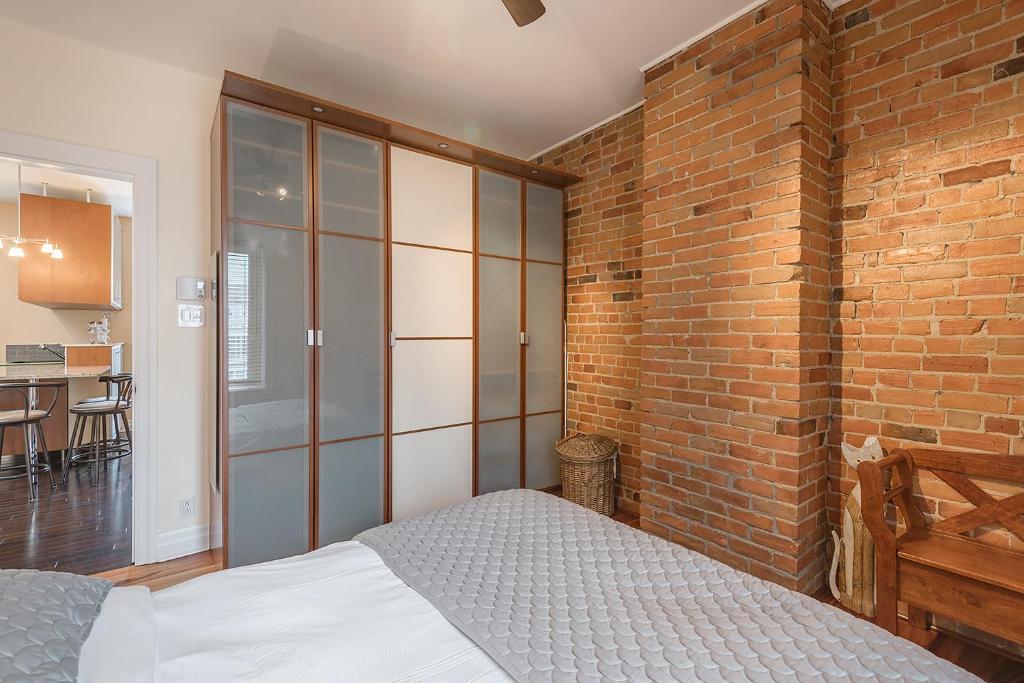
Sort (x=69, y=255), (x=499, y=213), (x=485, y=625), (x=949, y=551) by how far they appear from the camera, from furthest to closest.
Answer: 1. (x=69, y=255)
2. (x=499, y=213)
3. (x=949, y=551)
4. (x=485, y=625)

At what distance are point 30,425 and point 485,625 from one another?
197 inches

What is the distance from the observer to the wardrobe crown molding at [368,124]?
89.9 inches

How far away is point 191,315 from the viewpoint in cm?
269

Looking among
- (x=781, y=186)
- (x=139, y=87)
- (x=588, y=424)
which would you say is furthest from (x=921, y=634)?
(x=139, y=87)

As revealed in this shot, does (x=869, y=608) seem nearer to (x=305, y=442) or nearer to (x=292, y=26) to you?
(x=305, y=442)

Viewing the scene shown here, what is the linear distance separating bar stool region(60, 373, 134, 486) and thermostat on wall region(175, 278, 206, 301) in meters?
2.01

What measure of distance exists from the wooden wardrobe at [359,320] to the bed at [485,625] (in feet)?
4.14

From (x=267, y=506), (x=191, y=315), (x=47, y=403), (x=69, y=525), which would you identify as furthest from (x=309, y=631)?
(x=47, y=403)

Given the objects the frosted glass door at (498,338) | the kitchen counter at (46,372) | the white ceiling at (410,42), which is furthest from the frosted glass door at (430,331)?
the kitchen counter at (46,372)

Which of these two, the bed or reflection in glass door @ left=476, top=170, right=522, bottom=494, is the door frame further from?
reflection in glass door @ left=476, top=170, right=522, bottom=494

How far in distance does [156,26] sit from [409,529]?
2658mm

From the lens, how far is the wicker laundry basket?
3127 millimetres

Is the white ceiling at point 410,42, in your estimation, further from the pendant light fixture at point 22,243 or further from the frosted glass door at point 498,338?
the pendant light fixture at point 22,243

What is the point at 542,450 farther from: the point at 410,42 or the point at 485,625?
the point at 410,42
